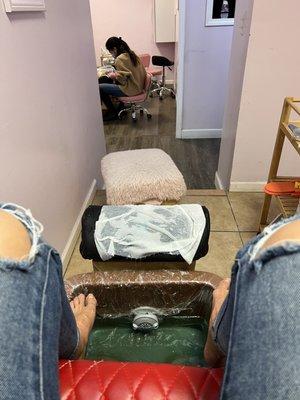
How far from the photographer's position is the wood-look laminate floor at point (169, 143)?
9.20 ft

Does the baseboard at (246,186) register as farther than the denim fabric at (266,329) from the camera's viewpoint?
Yes

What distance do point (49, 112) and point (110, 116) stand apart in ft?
9.89

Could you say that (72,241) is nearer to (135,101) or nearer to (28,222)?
(28,222)

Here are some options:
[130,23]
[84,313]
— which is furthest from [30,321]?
[130,23]

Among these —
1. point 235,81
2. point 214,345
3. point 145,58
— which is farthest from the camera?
point 145,58

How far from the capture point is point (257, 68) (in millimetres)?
1730

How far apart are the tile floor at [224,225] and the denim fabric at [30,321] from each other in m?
1.05

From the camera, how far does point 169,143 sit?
3.46m

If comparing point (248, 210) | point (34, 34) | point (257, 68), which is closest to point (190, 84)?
point (257, 68)

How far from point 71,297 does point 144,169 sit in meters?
0.76

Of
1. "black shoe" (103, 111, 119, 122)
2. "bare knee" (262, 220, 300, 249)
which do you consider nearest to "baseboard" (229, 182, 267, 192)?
"bare knee" (262, 220, 300, 249)

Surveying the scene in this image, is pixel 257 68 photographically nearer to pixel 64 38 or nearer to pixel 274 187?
pixel 274 187

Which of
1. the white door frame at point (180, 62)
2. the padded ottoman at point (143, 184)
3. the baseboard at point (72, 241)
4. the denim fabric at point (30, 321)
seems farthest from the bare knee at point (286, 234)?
the white door frame at point (180, 62)

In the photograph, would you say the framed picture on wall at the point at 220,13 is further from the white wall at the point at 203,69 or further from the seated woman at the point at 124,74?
the seated woman at the point at 124,74
